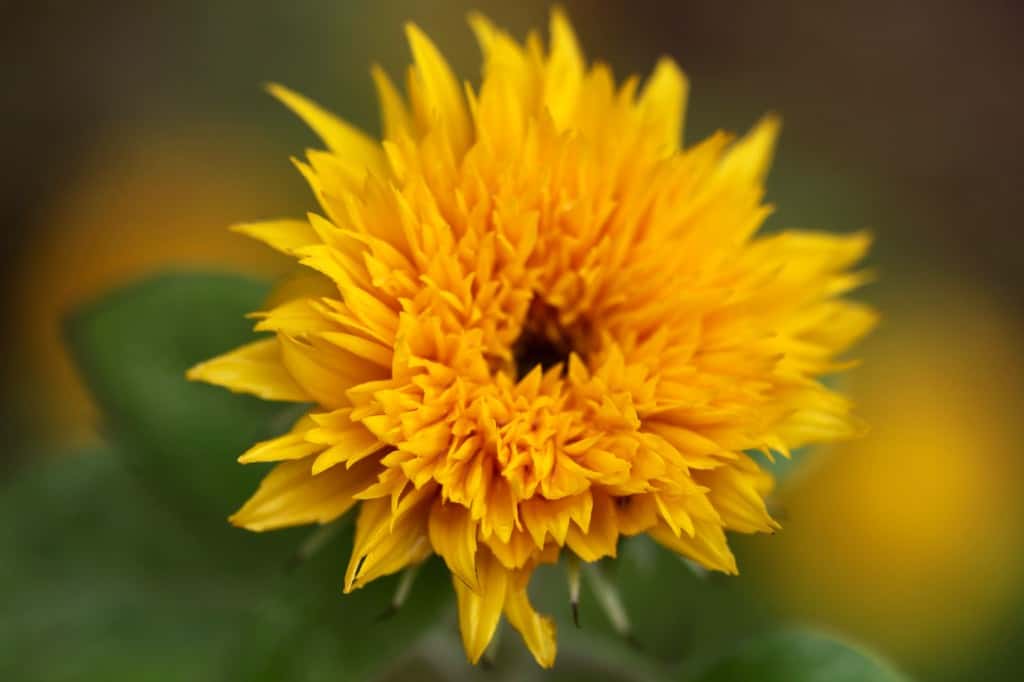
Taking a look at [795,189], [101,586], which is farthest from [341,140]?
[795,189]

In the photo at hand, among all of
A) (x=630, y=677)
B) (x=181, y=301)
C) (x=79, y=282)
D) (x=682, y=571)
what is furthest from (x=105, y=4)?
(x=630, y=677)

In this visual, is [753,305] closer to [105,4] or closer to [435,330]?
[435,330]

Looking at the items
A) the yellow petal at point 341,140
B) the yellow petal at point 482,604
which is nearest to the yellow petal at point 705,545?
the yellow petal at point 482,604

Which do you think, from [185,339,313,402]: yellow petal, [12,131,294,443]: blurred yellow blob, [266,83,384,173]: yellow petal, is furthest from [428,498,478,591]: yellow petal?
[12,131,294,443]: blurred yellow blob

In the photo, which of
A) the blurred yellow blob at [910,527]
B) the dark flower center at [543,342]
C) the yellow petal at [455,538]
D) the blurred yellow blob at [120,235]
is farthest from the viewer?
the blurred yellow blob at [120,235]

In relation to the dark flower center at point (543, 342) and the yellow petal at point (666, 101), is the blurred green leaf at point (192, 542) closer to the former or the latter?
the dark flower center at point (543, 342)

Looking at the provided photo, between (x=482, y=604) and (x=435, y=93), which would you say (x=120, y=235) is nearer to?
(x=435, y=93)
